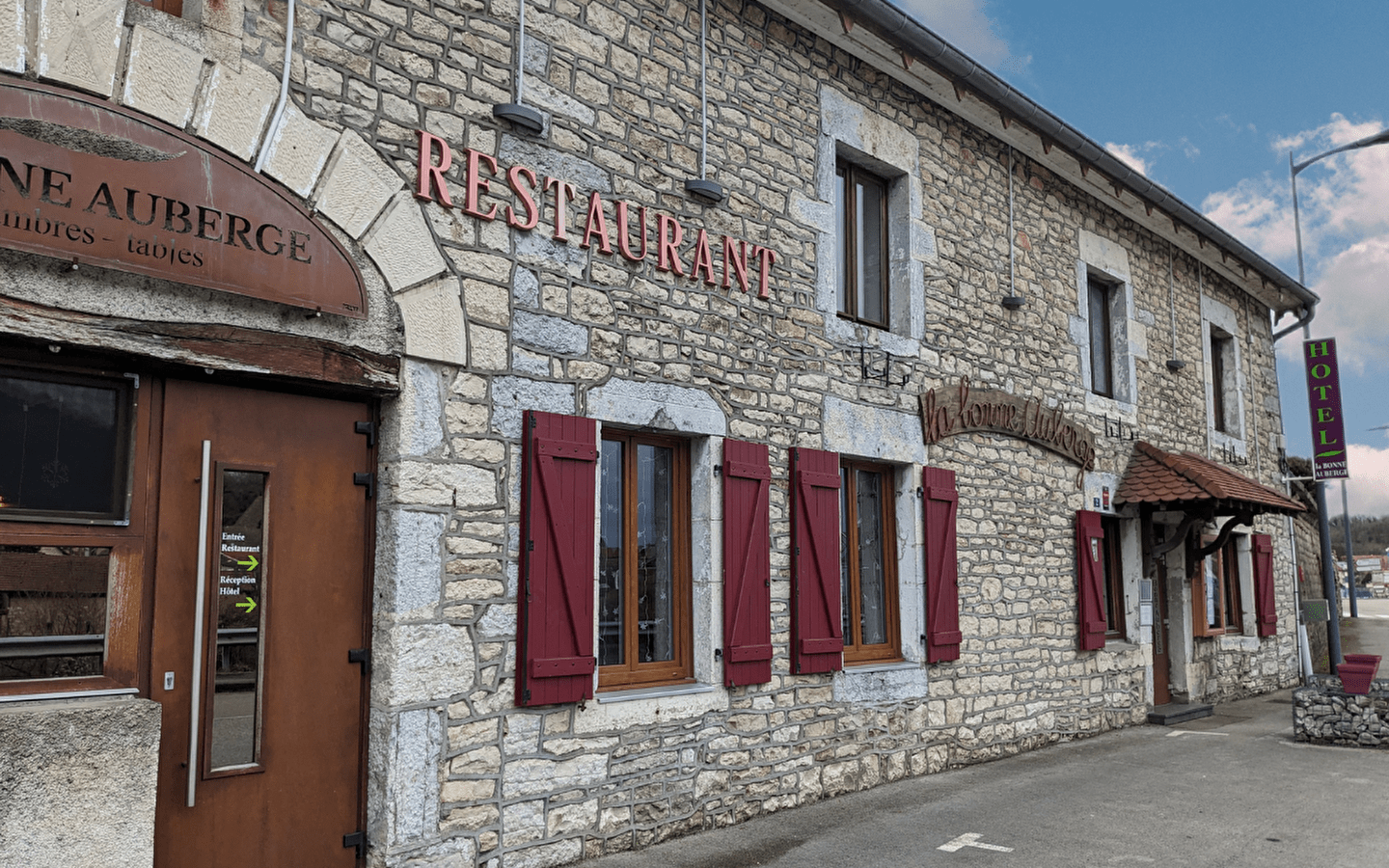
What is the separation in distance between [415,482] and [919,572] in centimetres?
386

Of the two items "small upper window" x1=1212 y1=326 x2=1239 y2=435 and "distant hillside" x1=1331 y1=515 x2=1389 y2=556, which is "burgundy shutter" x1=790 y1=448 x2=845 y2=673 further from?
"distant hillside" x1=1331 y1=515 x2=1389 y2=556

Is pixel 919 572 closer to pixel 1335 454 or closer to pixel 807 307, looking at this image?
pixel 807 307

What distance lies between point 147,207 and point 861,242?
4.82 metres

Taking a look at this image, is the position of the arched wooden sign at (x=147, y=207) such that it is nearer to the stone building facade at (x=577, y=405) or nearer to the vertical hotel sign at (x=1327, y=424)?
the stone building facade at (x=577, y=405)

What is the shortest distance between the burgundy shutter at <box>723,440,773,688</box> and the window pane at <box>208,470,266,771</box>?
2.45 m

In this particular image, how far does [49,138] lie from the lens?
3.27 metres

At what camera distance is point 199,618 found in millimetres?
3600

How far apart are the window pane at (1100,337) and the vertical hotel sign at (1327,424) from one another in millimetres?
4247

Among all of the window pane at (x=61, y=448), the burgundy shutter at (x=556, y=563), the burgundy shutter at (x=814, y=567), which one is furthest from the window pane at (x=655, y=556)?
the window pane at (x=61, y=448)

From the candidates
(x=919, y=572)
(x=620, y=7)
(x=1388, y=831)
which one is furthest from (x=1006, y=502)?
(x=620, y=7)

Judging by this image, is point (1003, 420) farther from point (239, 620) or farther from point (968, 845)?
point (239, 620)

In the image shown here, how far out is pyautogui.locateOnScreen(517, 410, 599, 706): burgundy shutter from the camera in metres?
4.45

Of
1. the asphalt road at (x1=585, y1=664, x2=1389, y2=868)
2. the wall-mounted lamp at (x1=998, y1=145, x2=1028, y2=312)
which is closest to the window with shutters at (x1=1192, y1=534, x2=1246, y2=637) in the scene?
the asphalt road at (x1=585, y1=664, x2=1389, y2=868)

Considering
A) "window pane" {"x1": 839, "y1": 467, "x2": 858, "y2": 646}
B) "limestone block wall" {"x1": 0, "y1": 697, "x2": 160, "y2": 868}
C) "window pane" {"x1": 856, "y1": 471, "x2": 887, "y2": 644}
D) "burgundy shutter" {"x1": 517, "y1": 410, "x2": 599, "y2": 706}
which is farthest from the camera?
"window pane" {"x1": 856, "y1": 471, "x2": 887, "y2": 644}
